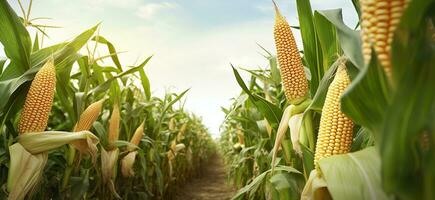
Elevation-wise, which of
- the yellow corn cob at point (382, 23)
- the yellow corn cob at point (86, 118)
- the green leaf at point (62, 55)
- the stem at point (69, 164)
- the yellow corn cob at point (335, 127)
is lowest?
the stem at point (69, 164)

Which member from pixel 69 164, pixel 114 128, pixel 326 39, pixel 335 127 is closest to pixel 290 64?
pixel 326 39

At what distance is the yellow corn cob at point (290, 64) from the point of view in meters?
2.04

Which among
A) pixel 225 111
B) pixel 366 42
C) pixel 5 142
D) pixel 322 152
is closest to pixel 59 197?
pixel 5 142

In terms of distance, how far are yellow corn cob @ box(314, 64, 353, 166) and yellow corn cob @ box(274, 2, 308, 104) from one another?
18.0 inches

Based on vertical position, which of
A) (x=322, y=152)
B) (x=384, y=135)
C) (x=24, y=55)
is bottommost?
(x=322, y=152)

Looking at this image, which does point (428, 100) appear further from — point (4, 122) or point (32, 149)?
point (4, 122)

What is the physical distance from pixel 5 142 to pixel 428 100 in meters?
2.55

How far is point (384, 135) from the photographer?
96cm

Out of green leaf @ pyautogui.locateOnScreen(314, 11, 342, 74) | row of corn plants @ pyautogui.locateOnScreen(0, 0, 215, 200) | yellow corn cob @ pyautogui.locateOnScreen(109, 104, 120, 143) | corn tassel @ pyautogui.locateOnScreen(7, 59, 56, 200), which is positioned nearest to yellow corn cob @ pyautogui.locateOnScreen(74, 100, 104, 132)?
row of corn plants @ pyautogui.locateOnScreen(0, 0, 215, 200)

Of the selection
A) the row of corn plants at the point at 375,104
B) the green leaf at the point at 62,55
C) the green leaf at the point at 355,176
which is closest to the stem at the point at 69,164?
the green leaf at the point at 62,55

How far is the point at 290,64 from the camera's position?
6.68 feet

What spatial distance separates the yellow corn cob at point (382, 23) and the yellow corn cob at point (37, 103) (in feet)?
6.22

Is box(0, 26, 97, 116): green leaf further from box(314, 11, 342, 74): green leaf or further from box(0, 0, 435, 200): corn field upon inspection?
box(314, 11, 342, 74): green leaf

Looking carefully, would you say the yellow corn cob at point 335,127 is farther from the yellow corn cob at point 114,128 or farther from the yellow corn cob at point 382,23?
the yellow corn cob at point 114,128
